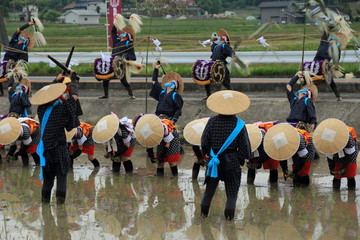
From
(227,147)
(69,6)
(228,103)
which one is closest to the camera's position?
(227,147)

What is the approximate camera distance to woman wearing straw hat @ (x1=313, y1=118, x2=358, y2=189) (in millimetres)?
9820

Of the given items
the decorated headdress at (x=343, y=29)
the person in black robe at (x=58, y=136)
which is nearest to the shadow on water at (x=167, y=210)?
the person in black robe at (x=58, y=136)

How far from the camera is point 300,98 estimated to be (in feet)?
37.3

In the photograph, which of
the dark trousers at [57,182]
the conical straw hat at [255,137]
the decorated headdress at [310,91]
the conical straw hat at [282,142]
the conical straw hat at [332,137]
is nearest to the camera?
the dark trousers at [57,182]

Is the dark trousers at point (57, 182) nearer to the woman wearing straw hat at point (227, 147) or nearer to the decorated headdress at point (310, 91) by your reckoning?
the woman wearing straw hat at point (227, 147)

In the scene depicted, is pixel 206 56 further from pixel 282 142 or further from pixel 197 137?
pixel 282 142

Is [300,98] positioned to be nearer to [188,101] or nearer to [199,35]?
[188,101]

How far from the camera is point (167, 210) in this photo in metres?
9.09

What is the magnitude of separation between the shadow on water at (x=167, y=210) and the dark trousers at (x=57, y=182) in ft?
0.52

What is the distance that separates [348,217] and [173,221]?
2176 mm

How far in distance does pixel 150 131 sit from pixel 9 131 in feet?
8.45

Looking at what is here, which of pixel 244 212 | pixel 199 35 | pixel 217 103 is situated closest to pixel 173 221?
pixel 244 212

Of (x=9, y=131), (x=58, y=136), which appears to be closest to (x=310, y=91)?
(x=58, y=136)

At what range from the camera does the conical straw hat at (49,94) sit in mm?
8859
